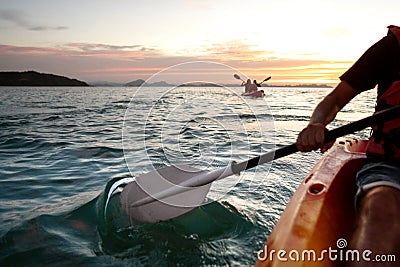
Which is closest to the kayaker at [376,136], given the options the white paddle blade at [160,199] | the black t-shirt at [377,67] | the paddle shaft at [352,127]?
the black t-shirt at [377,67]

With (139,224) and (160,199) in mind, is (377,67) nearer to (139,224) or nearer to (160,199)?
(160,199)

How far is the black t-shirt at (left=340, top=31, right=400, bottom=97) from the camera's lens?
6.66 feet

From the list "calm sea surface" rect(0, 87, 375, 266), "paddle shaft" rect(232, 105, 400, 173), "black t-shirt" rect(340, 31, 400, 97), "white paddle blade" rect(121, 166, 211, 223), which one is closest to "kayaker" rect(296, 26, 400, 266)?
"black t-shirt" rect(340, 31, 400, 97)

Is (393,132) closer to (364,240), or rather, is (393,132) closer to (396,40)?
(396,40)

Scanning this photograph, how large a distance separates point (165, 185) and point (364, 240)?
2.08 metres

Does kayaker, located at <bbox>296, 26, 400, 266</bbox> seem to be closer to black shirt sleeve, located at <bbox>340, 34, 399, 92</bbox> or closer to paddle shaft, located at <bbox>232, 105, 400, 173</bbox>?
black shirt sleeve, located at <bbox>340, 34, 399, 92</bbox>

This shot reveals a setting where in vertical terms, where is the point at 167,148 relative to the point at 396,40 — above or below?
below

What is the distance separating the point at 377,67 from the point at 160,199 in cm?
216

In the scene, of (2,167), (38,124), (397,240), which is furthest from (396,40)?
(38,124)

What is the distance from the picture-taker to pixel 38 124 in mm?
9930

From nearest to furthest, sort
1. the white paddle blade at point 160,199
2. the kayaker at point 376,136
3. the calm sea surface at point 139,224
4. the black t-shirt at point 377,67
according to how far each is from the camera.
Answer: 1. the kayaker at point 376,136
2. the black t-shirt at point 377,67
3. the calm sea surface at point 139,224
4. the white paddle blade at point 160,199

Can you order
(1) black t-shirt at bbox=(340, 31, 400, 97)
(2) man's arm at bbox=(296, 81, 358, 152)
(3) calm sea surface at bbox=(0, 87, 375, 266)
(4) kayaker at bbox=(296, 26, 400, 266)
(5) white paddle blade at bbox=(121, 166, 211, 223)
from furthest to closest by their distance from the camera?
(5) white paddle blade at bbox=(121, 166, 211, 223) < (3) calm sea surface at bbox=(0, 87, 375, 266) < (2) man's arm at bbox=(296, 81, 358, 152) < (1) black t-shirt at bbox=(340, 31, 400, 97) < (4) kayaker at bbox=(296, 26, 400, 266)

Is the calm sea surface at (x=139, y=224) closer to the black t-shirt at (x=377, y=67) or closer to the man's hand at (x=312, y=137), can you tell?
the man's hand at (x=312, y=137)

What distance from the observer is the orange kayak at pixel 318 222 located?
1.68 meters
